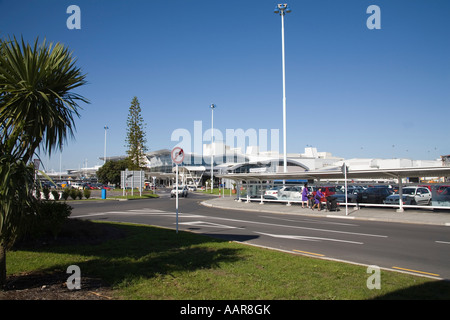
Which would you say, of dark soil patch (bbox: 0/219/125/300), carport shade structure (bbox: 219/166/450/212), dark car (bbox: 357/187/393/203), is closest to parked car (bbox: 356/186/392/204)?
dark car (bbox: 357/187/393/203)

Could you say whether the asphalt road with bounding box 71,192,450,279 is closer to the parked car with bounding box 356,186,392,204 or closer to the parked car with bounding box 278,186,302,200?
the parked car with bounding box 356,186,392,204

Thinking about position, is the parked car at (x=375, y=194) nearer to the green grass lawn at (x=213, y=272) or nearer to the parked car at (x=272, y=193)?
the parked car at (x=272, y=193)

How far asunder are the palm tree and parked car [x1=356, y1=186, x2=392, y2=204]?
19882mm

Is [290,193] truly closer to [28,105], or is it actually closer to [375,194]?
[375,194]

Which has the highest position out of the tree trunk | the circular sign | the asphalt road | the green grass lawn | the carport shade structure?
the circular sign

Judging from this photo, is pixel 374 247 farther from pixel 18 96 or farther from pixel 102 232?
pixel 18 96

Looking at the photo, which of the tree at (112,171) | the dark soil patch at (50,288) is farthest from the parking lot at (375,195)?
the tree at (112,171)

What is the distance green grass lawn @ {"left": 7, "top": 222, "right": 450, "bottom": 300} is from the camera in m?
5.11

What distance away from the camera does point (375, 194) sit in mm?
21594

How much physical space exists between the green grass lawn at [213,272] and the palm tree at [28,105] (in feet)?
6.45

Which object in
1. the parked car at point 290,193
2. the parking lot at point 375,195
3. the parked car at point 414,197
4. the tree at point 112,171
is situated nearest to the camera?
the parking lot at point 375,195

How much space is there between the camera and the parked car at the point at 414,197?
20.7m

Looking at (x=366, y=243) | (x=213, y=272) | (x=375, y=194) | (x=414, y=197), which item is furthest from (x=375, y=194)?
(x=213, y=272)
